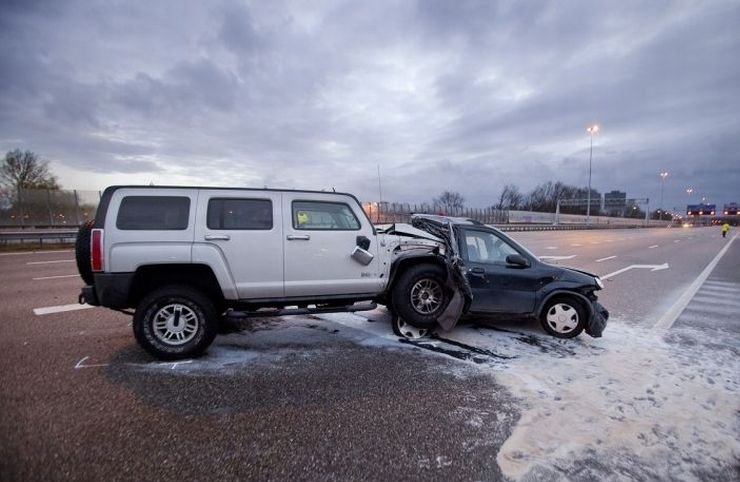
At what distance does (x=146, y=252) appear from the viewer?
4129 mm

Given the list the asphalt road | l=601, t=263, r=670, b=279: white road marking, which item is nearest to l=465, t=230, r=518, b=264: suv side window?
the asphalt road

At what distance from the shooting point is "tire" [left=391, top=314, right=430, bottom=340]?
535 centimetres

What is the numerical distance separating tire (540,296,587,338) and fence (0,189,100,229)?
74.6ft

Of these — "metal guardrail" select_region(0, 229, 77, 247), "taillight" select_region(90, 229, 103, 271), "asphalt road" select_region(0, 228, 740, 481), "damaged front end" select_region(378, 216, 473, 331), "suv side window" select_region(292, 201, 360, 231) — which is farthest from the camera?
"metal guardrail" select_region(0, 229, 77, 247)

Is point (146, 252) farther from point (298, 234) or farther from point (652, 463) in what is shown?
point (652, 463)

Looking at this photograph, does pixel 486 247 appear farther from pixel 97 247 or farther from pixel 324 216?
pixel 97 247

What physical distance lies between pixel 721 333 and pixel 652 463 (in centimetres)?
462

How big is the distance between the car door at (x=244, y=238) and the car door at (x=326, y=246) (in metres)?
0.15

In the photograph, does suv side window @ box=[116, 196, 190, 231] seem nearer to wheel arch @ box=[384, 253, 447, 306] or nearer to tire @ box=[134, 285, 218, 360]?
tire @ box=[134, 285, 218, 360]

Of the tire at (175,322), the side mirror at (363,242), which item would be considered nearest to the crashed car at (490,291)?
the side mirror at (363,242)

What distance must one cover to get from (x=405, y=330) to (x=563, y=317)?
7.47ft

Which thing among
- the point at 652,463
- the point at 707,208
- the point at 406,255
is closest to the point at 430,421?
the point at 652,463

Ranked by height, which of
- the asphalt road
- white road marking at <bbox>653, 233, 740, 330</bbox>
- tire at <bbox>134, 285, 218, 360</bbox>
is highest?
tire at <bbox>134, 285, 218, 360</bbox>

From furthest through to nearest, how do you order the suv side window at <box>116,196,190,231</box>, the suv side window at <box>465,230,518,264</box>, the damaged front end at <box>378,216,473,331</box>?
the suv side window at <box>465,230,518,264</box>, the damaged front end at <box>378,216,473,331</box>, the suv side window at <box>116,196,190,231</box>
